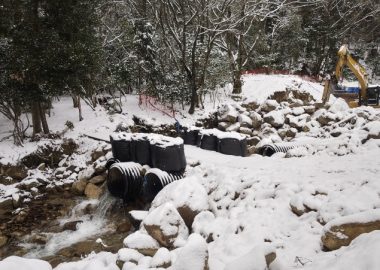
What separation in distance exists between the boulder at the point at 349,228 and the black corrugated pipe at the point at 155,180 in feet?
12.6

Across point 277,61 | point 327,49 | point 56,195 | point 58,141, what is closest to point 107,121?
point 58,141

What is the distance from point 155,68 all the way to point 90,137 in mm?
4496

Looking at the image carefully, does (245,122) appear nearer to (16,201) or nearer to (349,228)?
(16,201)

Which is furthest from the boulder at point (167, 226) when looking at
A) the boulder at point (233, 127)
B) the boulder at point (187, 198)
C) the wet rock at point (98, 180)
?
the boulder at point (233, 127)

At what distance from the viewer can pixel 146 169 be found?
7629 mm

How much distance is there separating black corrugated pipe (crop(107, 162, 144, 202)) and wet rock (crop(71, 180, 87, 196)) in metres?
1.10

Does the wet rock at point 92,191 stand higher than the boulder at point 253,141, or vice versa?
the boulder at point 253,141

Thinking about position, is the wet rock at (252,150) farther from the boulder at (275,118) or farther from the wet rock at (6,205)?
the wet rock at (6,205)

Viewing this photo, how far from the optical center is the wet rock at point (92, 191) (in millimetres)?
8094

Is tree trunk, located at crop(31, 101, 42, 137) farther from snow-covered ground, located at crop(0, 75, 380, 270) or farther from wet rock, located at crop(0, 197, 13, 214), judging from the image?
snow-covered ground, located at crop(0, 75, 380, 270)

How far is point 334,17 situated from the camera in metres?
22.8

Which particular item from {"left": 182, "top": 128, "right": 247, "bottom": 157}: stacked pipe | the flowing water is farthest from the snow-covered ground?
the flowing water

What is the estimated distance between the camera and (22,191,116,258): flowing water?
20.6ft

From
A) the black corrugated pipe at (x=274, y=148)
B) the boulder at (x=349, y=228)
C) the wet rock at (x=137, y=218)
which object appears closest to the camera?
the boulder at (x=349, y=228)
